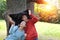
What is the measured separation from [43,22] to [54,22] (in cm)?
32

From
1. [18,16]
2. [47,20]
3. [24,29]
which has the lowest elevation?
[47,20]

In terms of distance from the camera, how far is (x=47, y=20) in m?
7.02

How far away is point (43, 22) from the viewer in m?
6.97

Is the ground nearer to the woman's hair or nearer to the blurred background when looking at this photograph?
the blurred background

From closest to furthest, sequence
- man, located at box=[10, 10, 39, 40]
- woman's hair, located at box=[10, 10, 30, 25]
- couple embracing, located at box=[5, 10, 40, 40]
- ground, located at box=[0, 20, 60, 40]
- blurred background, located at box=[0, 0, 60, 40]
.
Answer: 1. couple embracing, located at box=[5, 10, 40, 40]
2. man, located at box=[10, 10, 39, 40]
3. woman's hair, located at box=[10, 10, 30, 25]
4. blurred background, located at box=[0, 0, 60, 40]
5. ground, located at box=[0, 20, 60, 40]

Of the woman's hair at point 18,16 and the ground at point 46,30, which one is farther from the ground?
the woman's hair at point 18,16

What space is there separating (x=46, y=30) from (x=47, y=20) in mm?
477

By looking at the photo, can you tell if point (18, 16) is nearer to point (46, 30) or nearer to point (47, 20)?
point (47, 20)

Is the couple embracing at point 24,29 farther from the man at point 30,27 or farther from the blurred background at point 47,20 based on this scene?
the blurred background at point 47,20

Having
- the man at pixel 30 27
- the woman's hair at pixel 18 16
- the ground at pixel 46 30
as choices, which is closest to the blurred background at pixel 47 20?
the ground at pixel 46 30

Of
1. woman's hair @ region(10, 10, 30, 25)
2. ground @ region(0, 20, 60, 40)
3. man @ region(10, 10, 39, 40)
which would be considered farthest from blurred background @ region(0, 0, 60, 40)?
man @ region(10, 10, 39, 40)

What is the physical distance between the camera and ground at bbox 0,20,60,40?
23.4 ft

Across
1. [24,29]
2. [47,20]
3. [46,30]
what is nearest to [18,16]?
[24,29]

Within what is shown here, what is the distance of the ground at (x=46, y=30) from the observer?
7.14 m
